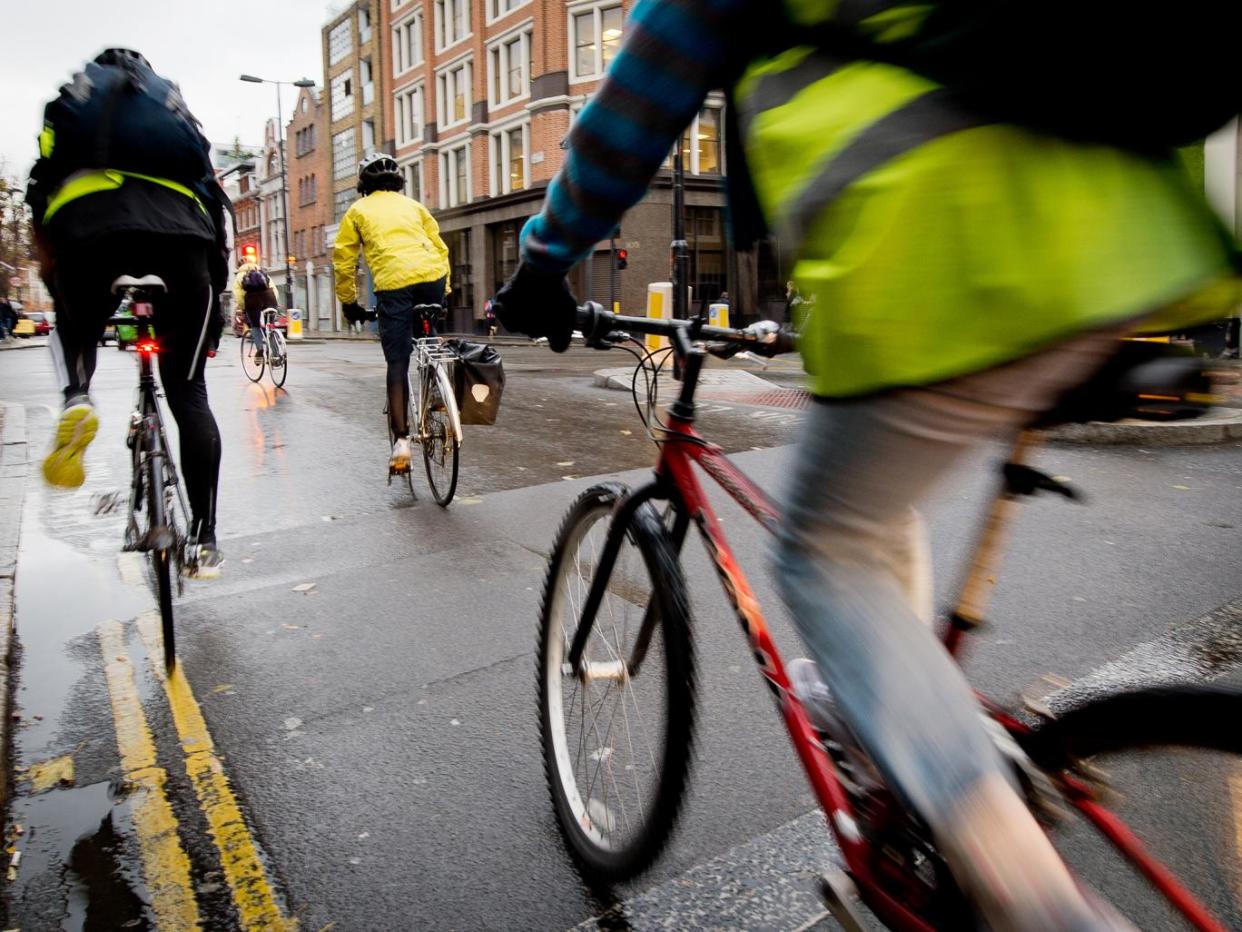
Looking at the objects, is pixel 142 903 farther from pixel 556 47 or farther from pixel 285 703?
pixel 556 47

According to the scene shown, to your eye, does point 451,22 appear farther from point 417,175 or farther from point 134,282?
point 134,282

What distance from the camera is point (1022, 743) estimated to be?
1339 mm

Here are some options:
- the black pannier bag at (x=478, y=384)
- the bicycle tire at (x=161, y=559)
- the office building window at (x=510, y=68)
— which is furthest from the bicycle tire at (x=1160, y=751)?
the office building window at (x=510, y=68)

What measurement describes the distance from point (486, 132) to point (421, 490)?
122ft

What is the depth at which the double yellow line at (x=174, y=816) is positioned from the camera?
2.12m

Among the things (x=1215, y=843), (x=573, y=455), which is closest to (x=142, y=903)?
(x=1215, y=843)

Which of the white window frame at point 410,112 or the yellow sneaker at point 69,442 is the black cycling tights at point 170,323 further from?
the white window frame at point 410,112

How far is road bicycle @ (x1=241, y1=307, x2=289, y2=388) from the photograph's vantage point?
14039 millimetres

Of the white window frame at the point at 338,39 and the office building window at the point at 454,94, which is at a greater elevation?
the white window frame at the point at 338,39

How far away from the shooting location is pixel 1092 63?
3.25ft

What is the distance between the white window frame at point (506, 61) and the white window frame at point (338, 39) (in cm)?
1752

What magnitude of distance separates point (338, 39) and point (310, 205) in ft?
32.6

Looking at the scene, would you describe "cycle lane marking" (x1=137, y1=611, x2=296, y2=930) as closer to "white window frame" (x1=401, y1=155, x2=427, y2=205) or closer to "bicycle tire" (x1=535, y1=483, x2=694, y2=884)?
"bicycle tire" (x1=535, y1=483, x2=694, y2=884)

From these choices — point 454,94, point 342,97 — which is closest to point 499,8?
point 454,94
